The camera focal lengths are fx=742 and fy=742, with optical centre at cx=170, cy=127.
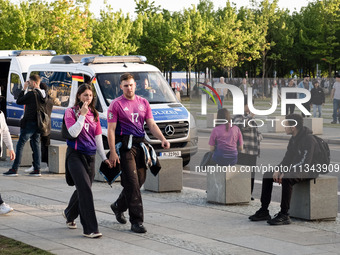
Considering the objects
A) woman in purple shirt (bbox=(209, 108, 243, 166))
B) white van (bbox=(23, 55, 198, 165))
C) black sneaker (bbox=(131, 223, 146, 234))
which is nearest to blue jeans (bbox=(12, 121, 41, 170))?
white van (bbox=(23, 55, 198, 165))

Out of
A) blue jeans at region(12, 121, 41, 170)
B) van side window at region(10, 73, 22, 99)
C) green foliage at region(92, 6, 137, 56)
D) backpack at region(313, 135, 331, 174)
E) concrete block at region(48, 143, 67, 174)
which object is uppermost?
green foliage at region(92, 6, 137, 56)

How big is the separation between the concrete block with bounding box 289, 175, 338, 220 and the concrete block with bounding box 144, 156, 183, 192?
276 centimetres

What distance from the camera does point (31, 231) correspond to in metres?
8.28

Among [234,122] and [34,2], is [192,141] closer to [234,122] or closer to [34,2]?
[234,122]

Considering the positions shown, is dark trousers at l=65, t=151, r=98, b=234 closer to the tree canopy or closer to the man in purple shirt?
the man in purple shirt

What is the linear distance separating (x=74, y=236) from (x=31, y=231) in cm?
59

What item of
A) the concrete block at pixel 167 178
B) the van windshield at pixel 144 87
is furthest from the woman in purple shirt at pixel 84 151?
the van windshield at pixel 144 87

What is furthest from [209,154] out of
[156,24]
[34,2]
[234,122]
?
[156,24]

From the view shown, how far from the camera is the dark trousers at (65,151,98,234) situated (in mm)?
7891

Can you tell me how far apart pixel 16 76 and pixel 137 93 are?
8010 mm

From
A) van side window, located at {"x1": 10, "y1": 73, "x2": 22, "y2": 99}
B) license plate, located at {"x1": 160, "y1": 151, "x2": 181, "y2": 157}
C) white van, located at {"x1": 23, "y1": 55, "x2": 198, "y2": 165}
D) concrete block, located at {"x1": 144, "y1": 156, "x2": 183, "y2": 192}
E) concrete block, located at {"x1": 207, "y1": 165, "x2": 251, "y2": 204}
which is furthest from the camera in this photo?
van side window, located at {"x1": 10, "y1": 73, "x2": 22, "y2": 99}

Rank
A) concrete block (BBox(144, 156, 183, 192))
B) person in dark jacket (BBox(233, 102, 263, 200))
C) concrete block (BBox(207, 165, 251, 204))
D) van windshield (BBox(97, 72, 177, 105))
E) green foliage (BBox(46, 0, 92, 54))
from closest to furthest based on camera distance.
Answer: concrete block (BBox(207, 165, 251, 204)), person in dark jacket (BBox(233, 102, 263, 200)), concrete block (BBox(144, 156, 183, 192)), van windshield (BBox(97, 72, 177, 105)), green foliage (BBox(46, 0, 92, 54))

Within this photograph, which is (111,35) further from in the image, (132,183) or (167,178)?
(132,183)

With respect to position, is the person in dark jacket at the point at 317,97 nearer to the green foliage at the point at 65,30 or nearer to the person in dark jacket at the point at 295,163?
the person in dark jacket at the point at 295,163
